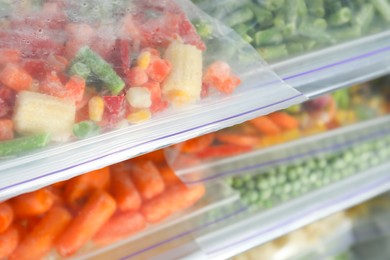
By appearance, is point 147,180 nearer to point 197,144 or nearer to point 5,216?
point 197,144

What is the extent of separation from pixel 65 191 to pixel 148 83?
10.4 inches

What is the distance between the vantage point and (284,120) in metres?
1.21

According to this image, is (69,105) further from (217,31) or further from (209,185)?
(209,185)

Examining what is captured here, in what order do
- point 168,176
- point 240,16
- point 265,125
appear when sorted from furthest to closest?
point 265,125 → point 168,176 → point 240,16

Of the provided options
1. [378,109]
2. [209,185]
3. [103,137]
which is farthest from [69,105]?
[378,109]

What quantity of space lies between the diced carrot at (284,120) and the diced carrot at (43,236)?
50 cm

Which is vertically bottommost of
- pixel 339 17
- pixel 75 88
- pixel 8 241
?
pixel 8 241

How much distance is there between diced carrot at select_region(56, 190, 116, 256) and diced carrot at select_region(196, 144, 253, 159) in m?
0.24

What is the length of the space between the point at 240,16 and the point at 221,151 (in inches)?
11.6

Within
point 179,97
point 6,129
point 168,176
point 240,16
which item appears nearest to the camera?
point 6,129

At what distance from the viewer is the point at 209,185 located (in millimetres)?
1111

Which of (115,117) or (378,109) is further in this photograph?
(378,109)

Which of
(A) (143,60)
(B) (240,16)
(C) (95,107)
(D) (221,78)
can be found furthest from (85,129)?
(B) (240,16)

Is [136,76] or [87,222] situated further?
[87,222]
